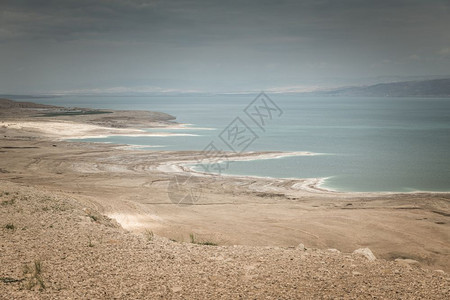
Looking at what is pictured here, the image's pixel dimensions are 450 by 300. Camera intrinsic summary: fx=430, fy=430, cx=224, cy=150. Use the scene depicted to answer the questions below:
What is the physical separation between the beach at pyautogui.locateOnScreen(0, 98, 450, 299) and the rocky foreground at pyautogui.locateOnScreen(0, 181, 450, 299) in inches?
4.6

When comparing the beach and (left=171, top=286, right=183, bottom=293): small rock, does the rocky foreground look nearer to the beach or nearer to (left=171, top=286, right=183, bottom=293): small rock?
(left=171, top=286, right=183, bottom=293): small rock

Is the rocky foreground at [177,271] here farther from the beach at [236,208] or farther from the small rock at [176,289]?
the beach at [236,208]

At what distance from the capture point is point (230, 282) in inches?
308

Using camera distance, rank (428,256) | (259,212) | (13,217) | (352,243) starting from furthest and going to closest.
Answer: (259,212)
(352,243)
(428,256)
(13,217)

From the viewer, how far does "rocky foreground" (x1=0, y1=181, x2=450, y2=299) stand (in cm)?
736

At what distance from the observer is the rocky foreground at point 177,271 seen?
24.1ft

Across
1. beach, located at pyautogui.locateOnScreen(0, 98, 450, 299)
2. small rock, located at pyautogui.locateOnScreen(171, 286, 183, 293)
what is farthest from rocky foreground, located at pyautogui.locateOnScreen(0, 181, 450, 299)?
beach, located at pyautogui.locateOnScreen(0, 98, 450, 299)

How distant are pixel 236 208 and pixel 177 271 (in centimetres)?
1148

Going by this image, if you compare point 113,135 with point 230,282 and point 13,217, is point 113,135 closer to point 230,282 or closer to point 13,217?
point 13,217

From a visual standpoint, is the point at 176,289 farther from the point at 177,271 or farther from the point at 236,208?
the point at 236,208

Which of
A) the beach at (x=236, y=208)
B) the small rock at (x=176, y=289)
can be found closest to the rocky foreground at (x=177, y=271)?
the small rock at (x=176, y=289)

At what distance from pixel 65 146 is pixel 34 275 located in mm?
34056

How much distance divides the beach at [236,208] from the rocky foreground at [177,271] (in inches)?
4.6

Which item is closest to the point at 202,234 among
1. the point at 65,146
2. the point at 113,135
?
the point at 65,146
